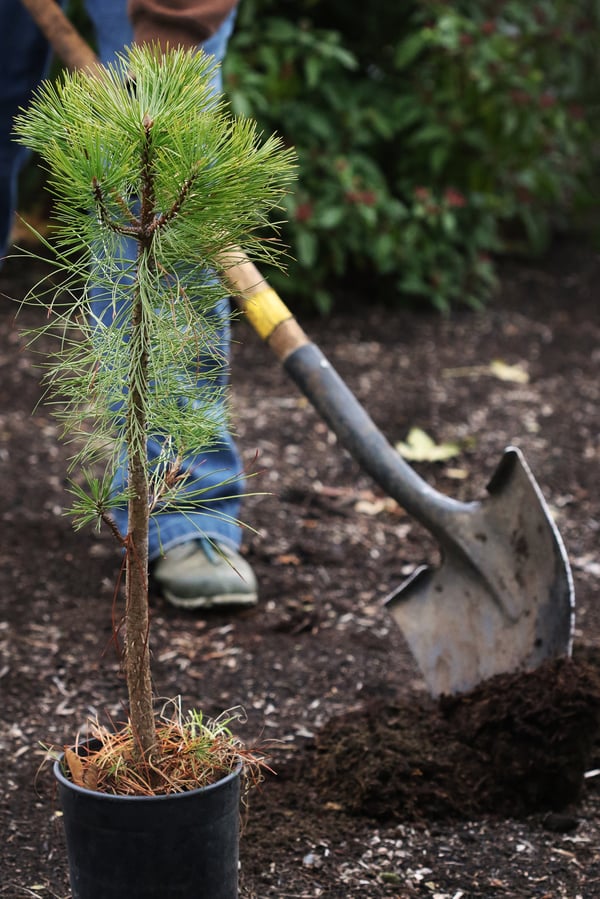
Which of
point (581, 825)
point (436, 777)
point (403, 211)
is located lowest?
point (581, 825)

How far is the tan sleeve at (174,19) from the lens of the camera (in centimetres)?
197

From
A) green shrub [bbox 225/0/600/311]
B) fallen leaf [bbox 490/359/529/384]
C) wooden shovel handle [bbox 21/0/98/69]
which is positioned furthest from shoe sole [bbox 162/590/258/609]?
green shrub [bbox 225/0/600/311]

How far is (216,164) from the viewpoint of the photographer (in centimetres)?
118

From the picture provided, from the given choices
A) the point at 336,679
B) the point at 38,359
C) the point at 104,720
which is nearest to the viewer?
the point at 104,720

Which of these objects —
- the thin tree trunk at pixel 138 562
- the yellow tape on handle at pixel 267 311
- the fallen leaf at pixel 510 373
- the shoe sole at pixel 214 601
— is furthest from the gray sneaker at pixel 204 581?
the fallen leaf at pixel 510 373

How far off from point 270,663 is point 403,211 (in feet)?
8.76

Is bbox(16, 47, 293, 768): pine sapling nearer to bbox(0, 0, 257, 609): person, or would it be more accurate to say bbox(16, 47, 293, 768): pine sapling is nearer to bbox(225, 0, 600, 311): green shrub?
bbox(0, 0, 257, 609): person

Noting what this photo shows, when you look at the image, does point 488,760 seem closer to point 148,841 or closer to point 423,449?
point 148,841

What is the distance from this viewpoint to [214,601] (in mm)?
2467

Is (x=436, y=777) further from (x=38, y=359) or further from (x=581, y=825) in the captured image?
(x=38, y=359)

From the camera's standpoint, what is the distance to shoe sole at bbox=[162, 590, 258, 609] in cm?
247

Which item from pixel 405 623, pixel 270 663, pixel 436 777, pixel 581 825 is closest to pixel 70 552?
pixel 270 663

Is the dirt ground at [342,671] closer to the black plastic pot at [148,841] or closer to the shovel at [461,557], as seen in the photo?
the shovel at [461,557]

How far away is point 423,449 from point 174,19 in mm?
1783
